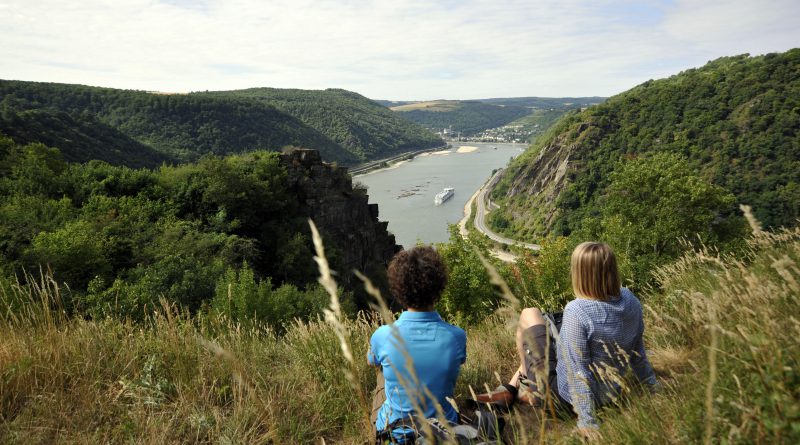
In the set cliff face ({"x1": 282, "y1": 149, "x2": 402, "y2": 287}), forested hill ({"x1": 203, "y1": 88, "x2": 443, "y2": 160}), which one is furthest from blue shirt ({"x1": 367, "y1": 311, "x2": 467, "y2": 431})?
forested hill ({"x1": 203, "y1": 88, "x2": 443, "y2": 160})

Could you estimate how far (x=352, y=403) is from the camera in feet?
8.77

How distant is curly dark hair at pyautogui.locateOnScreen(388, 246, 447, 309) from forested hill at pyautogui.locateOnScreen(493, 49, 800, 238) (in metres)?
39.0

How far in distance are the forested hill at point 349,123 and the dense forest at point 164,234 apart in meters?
89.5

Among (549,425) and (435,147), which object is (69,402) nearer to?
(549,425)

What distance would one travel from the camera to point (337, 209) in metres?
28.1

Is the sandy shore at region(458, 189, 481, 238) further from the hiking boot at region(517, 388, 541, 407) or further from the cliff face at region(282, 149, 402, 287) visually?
the hiking boot at region(517, 388, 541, 407)

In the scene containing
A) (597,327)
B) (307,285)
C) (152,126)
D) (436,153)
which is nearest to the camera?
(597,327)

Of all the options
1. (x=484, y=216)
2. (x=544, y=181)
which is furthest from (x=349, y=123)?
(x=544, y=181)

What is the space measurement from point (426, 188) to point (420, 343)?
83109mm

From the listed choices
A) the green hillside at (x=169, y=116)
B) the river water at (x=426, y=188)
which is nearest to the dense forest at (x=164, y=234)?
the river water at (x=426, y=188)

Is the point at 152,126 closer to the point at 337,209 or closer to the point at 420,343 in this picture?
the point at 337,209

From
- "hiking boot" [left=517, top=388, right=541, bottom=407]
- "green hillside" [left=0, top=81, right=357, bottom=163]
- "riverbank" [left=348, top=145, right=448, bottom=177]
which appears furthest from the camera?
"riverbank" [left=348, top=145, right=448, bottom=177]

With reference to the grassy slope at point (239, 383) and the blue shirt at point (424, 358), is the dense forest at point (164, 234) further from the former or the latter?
the blue shirt at point (424, 358)

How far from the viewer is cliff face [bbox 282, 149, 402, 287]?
2666cm
